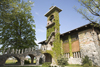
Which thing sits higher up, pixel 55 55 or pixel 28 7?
pixel 28 7

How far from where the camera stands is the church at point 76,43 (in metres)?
13.2

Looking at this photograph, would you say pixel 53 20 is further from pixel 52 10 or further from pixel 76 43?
pixel 76 43

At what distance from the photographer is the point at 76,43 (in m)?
15.6

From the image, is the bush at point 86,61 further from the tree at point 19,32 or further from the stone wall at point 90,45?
the tree at point 19,32

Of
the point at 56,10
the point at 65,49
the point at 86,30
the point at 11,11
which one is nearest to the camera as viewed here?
the point at 11,11

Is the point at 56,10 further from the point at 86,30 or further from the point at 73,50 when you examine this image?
the point at 73,50

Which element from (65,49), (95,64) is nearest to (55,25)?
(65,49)

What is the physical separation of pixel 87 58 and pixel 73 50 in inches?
129

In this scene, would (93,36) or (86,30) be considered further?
(86,30)

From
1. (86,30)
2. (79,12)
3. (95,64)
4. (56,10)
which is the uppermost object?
(56,10)

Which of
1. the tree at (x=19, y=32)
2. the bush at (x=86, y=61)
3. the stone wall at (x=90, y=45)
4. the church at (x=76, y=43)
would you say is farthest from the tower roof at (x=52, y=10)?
the bush at (x=86, y=61)

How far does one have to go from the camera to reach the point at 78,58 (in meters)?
14.5

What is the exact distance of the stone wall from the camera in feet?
40.9

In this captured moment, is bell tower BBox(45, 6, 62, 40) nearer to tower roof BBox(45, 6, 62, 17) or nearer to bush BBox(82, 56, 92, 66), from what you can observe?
tower roof BBox(45, 6, 62, 17)
